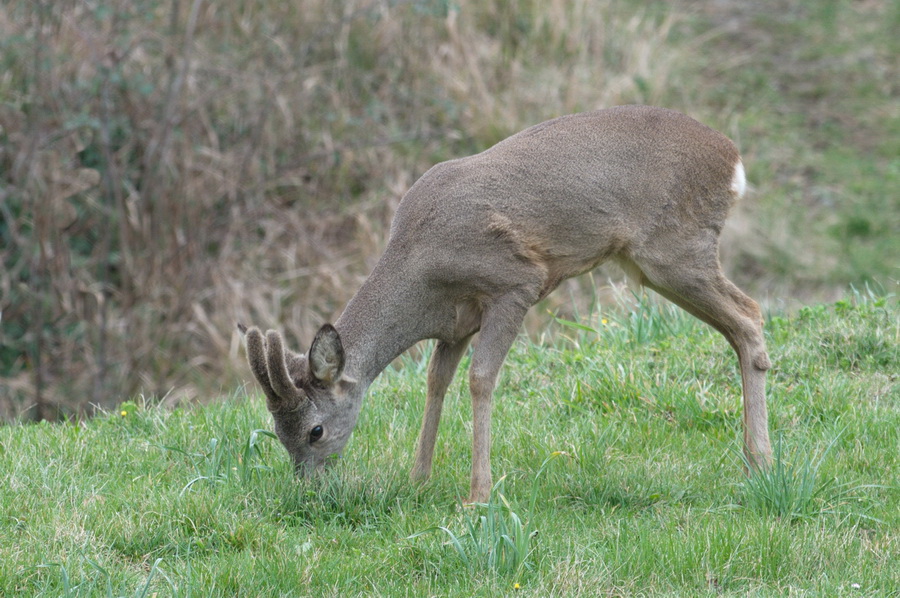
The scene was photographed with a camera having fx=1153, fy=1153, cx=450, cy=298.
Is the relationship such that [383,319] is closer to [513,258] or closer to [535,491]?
[513,258]

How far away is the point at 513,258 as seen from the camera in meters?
5.14

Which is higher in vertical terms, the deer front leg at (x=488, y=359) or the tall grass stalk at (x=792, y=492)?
the deer front leg at (x=488, y=359)

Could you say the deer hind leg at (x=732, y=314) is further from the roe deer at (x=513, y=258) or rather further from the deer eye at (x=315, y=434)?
the deer eye at (x=315, y=434)

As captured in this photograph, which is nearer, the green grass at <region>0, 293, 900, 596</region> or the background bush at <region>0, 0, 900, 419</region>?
the green grass at <region>0, 293, 900, 596</region>

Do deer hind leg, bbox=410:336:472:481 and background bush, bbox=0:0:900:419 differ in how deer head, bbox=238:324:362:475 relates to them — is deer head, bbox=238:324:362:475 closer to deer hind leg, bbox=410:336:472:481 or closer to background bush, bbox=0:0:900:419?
deer hind leg, bbox=410:336:472:481

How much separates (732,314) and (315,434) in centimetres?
202

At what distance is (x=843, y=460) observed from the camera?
5.27 metres

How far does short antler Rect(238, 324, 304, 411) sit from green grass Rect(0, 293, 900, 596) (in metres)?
0.33

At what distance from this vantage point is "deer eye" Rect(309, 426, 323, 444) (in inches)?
203

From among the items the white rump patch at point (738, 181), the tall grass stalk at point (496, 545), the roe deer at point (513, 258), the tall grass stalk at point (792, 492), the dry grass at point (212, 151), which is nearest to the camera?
the tall grass stalk at point (496, 545)

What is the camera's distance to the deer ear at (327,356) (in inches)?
196

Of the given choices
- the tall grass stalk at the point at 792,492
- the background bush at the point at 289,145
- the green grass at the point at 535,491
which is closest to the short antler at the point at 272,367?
the green grass at the point at 535,491

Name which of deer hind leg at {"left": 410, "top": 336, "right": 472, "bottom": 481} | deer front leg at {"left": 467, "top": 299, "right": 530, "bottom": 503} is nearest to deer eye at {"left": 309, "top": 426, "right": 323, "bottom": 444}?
deer hind leg at {"left": 410, "top": 336, "right": 472, "bottom": 481}

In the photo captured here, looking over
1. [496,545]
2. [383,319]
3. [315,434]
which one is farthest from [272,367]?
[496,545]
